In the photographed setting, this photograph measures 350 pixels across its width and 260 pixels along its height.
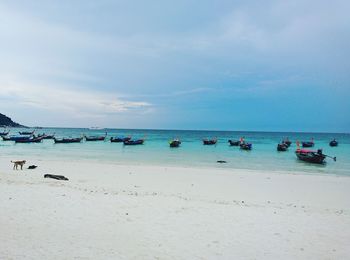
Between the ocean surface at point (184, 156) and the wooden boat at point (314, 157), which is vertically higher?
the wooden boat at point (314, 157)

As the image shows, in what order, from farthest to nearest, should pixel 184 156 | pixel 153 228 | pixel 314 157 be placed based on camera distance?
1. pixel 184 156
2. pixel 314 157
3. pixel 153 228

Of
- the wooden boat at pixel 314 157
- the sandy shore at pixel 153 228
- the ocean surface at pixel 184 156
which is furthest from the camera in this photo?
the wooden boat at pixel 314 157

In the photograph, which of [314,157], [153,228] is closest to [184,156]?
[314,157]

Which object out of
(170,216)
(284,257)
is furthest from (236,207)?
(284,257)

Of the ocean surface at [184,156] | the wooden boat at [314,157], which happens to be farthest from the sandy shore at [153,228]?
the wooden boat at [314,157]

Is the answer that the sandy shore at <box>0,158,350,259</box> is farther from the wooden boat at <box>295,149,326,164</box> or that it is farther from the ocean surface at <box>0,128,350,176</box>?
the wooden boat at <box>295,149,326,164</box>

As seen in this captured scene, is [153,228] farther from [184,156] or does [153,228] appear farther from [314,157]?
[184,156]

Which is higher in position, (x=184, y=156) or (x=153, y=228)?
(x=153, y=228)

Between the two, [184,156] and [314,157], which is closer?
[314,157]

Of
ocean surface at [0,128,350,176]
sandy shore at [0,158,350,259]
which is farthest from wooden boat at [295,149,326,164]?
sandy shore at [0,158,350,259]

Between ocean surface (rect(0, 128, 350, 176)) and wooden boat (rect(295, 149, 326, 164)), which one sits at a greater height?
wooden boat (rect(295, 149, 326, 164))

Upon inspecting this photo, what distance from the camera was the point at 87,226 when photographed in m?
7.12

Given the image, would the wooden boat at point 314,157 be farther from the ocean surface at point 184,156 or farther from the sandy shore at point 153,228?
the sandy shore at point 153,228

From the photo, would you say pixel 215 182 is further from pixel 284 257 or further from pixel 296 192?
pixel 284 257
